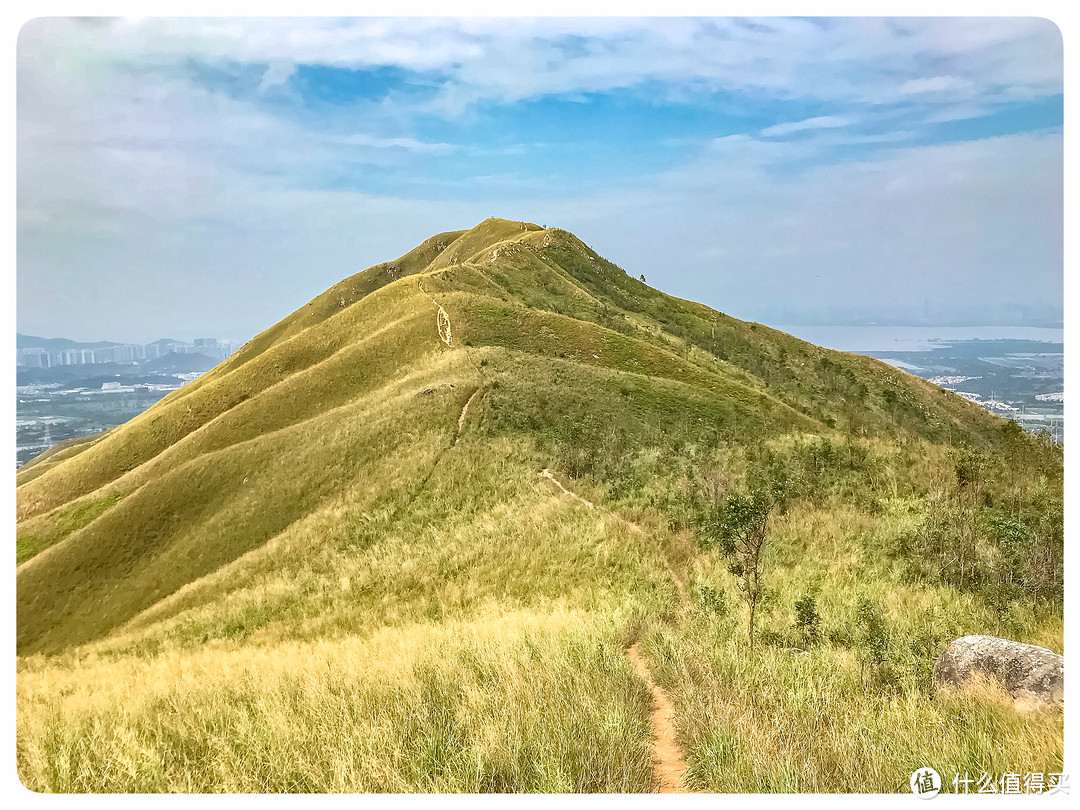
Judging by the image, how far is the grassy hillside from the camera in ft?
16.9

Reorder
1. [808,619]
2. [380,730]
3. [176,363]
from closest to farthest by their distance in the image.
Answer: [380,730], [808,619], [176,363]

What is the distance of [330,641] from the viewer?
11836mm

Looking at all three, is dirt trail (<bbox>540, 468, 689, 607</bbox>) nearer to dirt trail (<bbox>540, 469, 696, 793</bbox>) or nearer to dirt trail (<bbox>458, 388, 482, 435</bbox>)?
dirt trail (<bbox>540, 469, 696, 793</bbox>)

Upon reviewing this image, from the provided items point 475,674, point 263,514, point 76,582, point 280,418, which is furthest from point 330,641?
point 280,418

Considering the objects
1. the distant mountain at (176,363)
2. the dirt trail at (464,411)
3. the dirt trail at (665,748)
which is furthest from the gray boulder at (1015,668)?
the distant mountain at (176,363)

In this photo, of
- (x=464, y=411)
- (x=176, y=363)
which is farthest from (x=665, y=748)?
(x=176, y=363)

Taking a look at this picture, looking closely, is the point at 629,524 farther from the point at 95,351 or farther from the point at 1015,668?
the point at 95,351

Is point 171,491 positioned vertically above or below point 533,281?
below

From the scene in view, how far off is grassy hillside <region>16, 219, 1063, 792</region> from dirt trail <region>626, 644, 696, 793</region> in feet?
0.50

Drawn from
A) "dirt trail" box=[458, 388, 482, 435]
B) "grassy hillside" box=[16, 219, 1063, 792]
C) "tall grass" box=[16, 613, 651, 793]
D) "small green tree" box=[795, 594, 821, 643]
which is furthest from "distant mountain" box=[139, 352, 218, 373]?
"small green tree" box=[795, 594, 821, 643]

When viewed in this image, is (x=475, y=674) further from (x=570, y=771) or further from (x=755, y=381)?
(x=755, y=381)

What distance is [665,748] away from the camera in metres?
5.30

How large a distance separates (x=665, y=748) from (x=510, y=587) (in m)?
7.38
